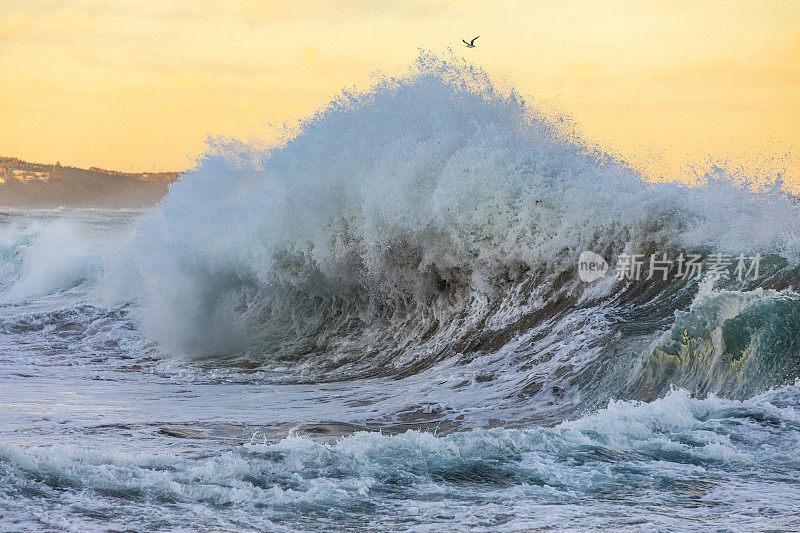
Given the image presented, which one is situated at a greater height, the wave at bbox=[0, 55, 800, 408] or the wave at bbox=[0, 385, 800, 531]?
the wave at bbox=[0, 55, 800, 408]

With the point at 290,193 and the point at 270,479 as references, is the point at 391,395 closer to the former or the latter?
the point at 270,479

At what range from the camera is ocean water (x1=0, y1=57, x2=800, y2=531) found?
4004mm

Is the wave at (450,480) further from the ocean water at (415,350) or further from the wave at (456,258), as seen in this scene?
the wave at (456,258)

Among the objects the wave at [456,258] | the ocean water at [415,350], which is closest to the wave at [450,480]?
the ocean water at [415,350]

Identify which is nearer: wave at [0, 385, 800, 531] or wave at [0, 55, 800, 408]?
wave at [0, 385, 800, 531]

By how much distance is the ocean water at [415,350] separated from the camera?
4004 mm

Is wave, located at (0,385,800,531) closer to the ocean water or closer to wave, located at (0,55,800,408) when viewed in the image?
the ocean water

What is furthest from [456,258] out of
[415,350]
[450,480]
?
[450,480]

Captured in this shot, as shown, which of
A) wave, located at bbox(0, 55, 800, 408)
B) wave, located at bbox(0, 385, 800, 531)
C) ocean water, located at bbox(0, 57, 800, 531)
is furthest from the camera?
wave, located at bbox(0, 55, 800, 408)

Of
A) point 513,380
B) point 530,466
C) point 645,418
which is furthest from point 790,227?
point 530,466

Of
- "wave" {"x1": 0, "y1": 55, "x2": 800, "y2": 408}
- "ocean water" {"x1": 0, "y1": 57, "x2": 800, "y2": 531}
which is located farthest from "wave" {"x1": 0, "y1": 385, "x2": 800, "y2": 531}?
"wave" {"x1": 0, "y1": 55, "x2": 800, "y2": 408}

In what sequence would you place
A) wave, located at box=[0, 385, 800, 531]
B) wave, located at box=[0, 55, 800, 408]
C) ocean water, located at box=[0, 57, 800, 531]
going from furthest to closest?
wave, located at box=[0, 55, 800, 408]
ocean water, located at box=[0, 57, 800, 531]
wave, located at box=[0, 385, 800, 531]

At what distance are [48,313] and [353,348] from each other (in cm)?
668

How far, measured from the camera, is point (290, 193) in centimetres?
1177
